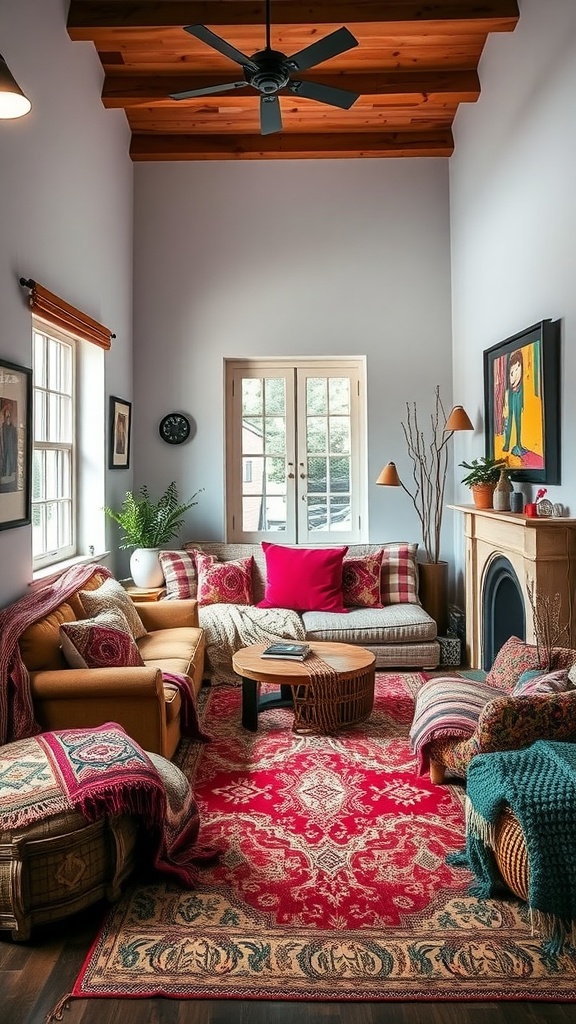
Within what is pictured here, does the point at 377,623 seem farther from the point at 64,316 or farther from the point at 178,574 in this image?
the point at 64,316

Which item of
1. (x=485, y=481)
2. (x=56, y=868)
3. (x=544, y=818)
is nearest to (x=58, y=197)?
(x=485, y=481)

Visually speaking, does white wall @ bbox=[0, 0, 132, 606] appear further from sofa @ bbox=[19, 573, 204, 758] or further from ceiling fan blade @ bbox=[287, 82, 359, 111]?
ceiling fan blade @ bbox=[287, 82, 359, 111]

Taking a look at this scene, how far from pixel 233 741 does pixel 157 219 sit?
13.8 feet

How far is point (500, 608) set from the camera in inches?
185

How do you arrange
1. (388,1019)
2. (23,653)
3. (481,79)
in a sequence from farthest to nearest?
(481,79), (23,653), (388,1019)

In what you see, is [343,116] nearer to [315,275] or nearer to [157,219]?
[315,275]

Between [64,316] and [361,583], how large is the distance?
2690 mm

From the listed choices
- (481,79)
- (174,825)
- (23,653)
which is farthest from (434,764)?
(481,79)

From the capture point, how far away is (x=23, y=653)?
A: 317 cm

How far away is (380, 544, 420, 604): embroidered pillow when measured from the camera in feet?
17.9

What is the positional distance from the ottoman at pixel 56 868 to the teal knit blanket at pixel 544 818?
117 cm

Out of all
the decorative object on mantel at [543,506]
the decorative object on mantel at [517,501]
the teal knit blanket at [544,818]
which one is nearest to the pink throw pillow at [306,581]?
the decorative object on mantel at [517,501]

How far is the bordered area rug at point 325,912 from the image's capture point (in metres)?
1.99

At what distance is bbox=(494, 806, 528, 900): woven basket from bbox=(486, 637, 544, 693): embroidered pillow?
99cm
